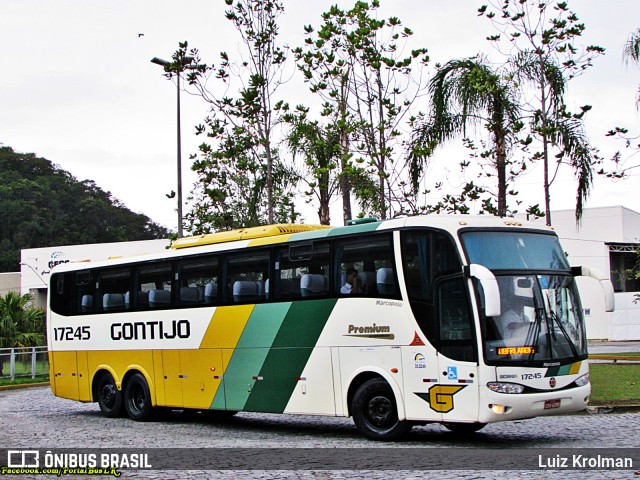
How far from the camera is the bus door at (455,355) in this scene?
1248 cm

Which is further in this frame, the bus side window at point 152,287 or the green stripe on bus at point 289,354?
the bus side window at point 152,287

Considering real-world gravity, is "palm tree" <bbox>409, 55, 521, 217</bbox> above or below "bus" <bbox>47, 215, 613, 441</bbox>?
above

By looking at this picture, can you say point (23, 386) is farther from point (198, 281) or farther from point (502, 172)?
point (502, 172)

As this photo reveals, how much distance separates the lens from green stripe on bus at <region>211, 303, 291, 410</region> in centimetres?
1572

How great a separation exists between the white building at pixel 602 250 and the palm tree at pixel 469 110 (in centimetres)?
3067

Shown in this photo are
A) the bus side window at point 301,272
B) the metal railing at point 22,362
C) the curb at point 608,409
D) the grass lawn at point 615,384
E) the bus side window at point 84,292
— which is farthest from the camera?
the metal railing at point 22,362

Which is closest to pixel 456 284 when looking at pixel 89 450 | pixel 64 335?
pixel 89 450

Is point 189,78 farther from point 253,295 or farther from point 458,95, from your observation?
point 253,295

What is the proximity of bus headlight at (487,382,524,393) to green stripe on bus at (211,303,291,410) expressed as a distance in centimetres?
431

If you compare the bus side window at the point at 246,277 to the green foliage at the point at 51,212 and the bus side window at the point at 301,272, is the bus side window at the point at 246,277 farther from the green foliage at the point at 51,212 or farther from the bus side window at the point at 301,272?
the green foliage at the point at 51,212

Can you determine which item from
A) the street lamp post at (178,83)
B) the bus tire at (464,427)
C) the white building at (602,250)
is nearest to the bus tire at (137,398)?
the bus tire at (464,427)

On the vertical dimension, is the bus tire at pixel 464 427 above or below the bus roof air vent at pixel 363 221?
below

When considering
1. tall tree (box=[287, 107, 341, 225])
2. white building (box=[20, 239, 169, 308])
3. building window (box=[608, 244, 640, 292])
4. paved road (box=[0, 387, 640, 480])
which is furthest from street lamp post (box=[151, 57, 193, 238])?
building window (box=[608, 244, 640, 292])
